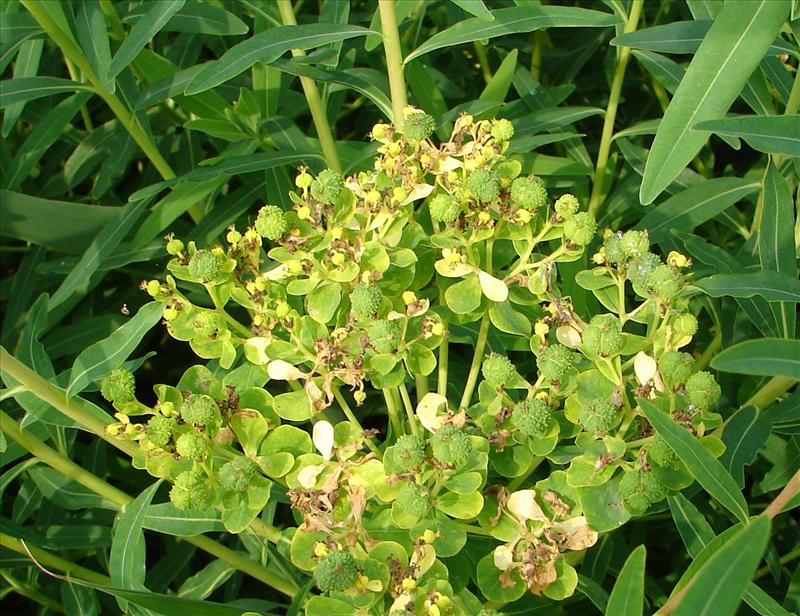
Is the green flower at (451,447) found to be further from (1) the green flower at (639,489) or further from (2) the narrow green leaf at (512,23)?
(2) the narrow green leaf at (512,23)

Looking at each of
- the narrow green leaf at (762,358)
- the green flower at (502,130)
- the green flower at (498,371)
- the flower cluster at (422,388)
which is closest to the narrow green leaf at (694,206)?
the flower cluster at (422,388)

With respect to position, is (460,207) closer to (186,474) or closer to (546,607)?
(186,474)

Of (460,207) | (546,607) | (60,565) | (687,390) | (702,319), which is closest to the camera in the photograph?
(687,390)

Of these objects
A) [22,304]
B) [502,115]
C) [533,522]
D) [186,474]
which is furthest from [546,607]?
[22,304]

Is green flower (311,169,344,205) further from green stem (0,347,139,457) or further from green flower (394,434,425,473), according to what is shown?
green stem (0,347,139,457)

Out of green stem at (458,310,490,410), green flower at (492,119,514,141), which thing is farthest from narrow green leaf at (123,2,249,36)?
green stem at (458,310,490,410)
